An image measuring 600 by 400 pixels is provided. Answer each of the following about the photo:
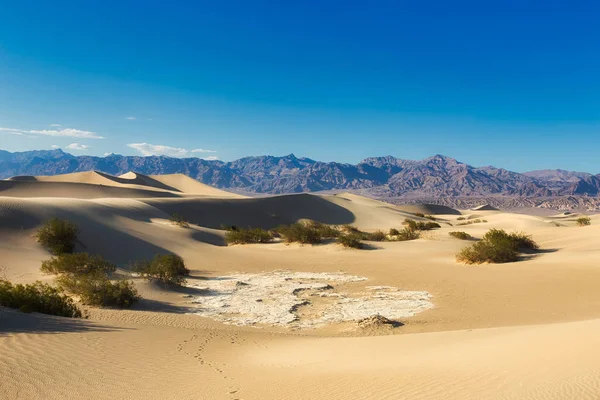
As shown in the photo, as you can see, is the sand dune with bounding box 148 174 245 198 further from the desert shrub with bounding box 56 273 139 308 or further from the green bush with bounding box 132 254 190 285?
the desert shrub with bounding box 56 273 139 308

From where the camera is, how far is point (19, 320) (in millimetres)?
7129

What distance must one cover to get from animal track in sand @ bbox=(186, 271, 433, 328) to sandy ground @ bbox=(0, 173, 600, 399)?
32 cm

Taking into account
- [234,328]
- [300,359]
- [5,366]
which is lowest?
[234,328]

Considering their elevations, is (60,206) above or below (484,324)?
above

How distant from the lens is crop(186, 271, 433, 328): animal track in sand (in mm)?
11500

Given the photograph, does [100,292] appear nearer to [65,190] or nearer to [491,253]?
[491,253]

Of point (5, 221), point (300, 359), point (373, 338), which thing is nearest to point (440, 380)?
point (300, 359)

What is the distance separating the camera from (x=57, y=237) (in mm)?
17500

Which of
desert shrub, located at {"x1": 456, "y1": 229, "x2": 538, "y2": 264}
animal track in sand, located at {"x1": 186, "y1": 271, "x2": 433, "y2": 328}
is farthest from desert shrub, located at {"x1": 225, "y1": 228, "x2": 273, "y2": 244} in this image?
desert shrub, located at {"x1": 456, "y1": 229, "x2": 538, "y2": 264}

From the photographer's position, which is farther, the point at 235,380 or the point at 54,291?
the point at 54,291

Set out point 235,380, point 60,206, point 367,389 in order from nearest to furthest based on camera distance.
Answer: point 367,389 < point 235,380 < point 60,206

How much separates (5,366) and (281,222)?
40595mm

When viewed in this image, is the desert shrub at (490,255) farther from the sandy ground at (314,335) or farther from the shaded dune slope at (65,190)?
the shaded dune slope at (65,190)

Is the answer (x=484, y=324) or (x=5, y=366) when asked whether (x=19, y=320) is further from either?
(x=484, y=324)
